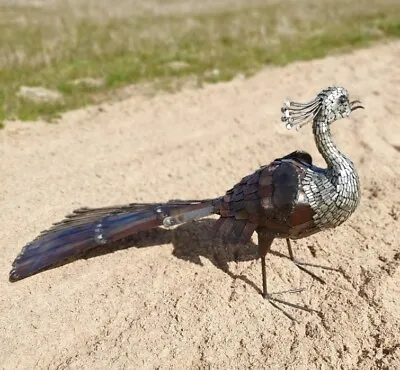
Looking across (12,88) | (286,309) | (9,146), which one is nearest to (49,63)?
(12,88)

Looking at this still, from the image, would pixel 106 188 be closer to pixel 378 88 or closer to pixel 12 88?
pixel 12 88

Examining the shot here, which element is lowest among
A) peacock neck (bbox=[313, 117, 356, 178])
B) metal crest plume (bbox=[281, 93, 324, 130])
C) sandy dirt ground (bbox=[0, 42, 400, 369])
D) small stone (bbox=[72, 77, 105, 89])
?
sandy dirt ground (bbox=[0, 42, 400, 369])

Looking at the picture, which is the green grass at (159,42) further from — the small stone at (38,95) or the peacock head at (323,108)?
the peacock head at (323,108)

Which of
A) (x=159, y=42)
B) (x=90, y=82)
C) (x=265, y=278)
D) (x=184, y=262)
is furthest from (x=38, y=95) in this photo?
(x=265, y=278)

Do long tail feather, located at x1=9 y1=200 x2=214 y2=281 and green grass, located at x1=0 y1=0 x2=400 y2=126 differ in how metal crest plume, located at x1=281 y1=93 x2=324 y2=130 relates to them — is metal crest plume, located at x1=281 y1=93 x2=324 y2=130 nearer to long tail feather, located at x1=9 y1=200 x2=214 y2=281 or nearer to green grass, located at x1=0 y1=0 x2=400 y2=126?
long tail feather, located at x1=9 y1=200 x2=214 y2=281

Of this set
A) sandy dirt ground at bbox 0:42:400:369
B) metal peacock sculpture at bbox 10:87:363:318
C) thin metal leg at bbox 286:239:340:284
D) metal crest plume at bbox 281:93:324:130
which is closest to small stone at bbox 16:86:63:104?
sandy dirt ground at bbox 0:42:400:369

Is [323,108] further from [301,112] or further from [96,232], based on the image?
[96,232]
